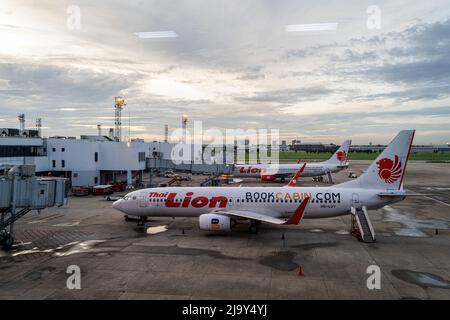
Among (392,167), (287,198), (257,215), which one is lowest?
(257,215)

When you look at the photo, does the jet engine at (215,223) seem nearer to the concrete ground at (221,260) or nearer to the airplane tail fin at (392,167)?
the concrete ground at (221,260)

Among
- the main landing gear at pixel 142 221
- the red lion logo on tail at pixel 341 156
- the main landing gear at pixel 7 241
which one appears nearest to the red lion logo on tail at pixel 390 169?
the main landing gear at pixel 142 221

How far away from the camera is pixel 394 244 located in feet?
84.9

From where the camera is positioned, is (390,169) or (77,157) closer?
(390,169)

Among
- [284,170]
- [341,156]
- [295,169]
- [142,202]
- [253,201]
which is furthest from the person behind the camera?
[295,169]

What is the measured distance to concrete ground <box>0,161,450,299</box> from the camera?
56.0 feet

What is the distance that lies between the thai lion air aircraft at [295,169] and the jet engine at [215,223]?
42.9 meters

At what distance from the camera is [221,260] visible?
21797 millimetres

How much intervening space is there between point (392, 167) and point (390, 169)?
0.83 feet

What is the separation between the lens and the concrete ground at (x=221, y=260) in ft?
56.0

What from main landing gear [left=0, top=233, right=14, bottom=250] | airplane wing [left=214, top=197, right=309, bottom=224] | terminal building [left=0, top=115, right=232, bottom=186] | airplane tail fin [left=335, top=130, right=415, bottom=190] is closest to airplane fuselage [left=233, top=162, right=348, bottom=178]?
terminal building [left=0, top=115, right=232, bottom=186]

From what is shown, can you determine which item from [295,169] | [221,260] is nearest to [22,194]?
[221,260]

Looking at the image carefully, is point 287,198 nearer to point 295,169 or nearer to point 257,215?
point 257,215

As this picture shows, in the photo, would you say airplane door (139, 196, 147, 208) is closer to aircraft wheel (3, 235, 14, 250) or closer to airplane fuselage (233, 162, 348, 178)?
aircraft wheel (3, 235, 14, 250)
